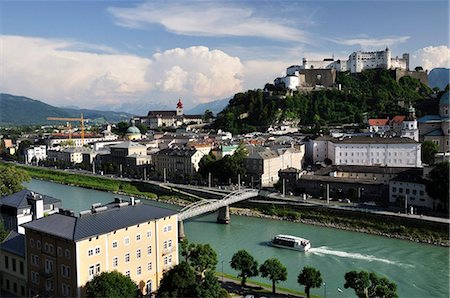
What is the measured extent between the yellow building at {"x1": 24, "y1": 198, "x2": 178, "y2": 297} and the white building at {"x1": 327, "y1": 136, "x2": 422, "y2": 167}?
60.9 feet

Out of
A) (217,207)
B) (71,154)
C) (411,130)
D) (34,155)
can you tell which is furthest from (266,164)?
(34,155)

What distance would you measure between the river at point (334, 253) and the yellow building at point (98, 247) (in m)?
3.24

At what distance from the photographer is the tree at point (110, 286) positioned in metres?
8.52

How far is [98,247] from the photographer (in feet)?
30.5

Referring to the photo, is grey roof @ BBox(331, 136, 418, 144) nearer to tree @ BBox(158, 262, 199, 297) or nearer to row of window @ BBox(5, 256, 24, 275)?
tree @ BBox(158, 262, 199, 297)

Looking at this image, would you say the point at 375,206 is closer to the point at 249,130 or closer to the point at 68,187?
the point at 68,187

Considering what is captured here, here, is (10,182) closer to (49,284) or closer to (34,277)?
(34,277)

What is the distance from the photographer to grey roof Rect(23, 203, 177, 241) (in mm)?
9195

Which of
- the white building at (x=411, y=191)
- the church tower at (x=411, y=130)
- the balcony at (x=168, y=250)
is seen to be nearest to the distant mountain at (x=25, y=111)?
the church tower at (x=411, y=130)

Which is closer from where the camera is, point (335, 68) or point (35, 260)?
point (35, 260)

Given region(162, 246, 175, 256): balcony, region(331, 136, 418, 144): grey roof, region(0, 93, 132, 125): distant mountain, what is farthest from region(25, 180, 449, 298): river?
region(0, 93, 132, 125): distant mountain

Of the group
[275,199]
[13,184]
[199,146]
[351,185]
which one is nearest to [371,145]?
[351,185]

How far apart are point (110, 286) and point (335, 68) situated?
160 ft

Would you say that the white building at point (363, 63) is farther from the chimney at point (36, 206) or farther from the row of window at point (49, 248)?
the row of window at point (49, 248)
